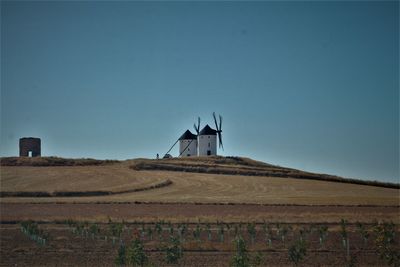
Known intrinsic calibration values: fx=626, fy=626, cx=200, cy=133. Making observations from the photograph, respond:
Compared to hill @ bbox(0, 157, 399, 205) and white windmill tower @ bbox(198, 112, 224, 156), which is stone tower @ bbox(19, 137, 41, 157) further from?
white windmill tower @ bbox(198, 112, 224, 156)

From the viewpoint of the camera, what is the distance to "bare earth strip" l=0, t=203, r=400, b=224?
43219 mm

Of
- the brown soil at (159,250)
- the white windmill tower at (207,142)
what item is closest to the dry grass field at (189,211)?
the brown soil at (159,250)

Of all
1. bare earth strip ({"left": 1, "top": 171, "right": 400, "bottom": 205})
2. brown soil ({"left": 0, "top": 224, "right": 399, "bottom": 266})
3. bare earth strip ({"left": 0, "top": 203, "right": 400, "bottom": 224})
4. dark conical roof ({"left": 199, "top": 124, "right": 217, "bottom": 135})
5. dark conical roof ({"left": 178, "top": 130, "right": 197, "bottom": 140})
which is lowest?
brown soil ({"left": 0, "top": 224, "right": 399, "bottom": 266})

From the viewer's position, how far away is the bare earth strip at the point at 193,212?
43219mm

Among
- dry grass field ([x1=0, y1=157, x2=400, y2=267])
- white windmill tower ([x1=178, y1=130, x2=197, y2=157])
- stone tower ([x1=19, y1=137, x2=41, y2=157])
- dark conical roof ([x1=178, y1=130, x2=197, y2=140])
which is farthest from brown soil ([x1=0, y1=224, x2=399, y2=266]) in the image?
dark conical roof ([x1=178, y1=130, x2=197, y2=140])

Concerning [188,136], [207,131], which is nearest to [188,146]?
[188,136]

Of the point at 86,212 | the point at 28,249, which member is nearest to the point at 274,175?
the point at 86,212

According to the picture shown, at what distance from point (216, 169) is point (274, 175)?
24.4 ft

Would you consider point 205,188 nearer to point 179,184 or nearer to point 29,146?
point 179,184

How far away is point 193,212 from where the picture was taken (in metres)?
A: 47.0

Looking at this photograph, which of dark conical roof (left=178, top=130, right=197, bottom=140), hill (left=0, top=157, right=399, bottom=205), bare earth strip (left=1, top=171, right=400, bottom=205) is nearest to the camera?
bare earth strip (left=1, top=171, right=400, bottom=205)

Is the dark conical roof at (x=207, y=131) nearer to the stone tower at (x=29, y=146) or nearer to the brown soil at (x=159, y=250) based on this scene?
the stone tower at (x=29, y=146)

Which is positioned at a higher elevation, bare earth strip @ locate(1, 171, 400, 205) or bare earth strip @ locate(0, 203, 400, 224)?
bare earth strip @ locate(1, 171, 400, 205)

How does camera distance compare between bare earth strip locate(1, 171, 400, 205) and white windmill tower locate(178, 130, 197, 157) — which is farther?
white windmill tower locate(178, 130, 197, 157)
